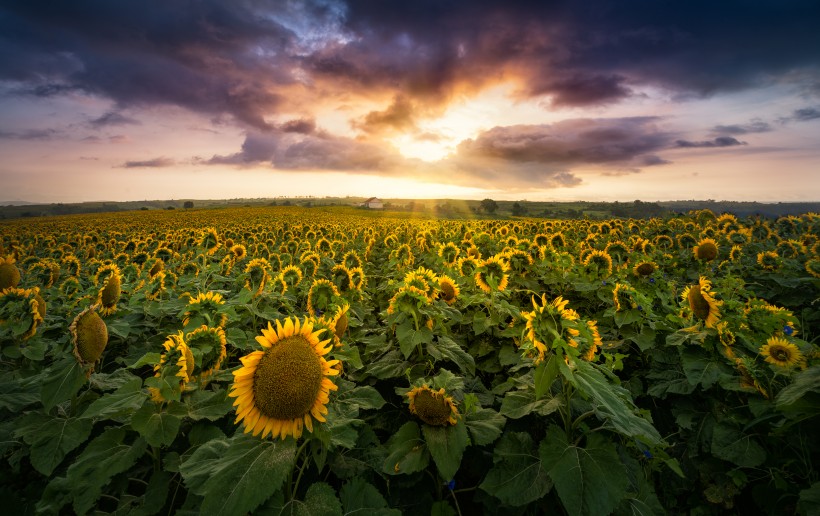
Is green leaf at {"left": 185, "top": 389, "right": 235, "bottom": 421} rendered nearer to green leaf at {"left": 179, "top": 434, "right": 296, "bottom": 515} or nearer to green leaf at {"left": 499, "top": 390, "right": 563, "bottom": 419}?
green leaf at {"left": 179, "top": 434, "right": 296, "bottom": 515}

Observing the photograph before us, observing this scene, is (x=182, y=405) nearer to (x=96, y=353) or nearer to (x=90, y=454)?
(x=90, y=454)

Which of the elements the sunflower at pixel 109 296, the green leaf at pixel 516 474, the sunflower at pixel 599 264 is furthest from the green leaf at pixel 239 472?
the sunflower at pixel 599 264

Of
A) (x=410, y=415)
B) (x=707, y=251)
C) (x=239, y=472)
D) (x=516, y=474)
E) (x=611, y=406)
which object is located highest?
(x=707, y=251)

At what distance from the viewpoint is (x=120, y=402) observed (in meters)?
2.42

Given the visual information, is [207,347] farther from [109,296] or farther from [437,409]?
[437,409]

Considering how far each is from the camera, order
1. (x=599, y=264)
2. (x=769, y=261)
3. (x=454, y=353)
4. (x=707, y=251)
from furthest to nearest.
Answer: (x=707, y=251)
(x=769, y=261)
(x=599, y=264)
(x=454, y=353)

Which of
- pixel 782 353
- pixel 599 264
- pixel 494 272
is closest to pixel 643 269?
pixel 599 264

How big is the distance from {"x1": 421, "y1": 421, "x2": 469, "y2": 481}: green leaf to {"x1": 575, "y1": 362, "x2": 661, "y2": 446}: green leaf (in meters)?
0.94

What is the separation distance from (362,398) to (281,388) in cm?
88

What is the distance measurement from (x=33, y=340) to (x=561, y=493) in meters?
5.79

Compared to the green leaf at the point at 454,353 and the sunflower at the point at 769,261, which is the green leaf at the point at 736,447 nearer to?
the green leaf at the point at 454,353

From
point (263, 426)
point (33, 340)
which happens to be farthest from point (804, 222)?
point (33, 340)

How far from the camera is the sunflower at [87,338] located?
2590 mm

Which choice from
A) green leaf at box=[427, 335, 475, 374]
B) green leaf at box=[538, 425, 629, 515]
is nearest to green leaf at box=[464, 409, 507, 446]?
green leaf at box=[538, 425, 629, 515]
